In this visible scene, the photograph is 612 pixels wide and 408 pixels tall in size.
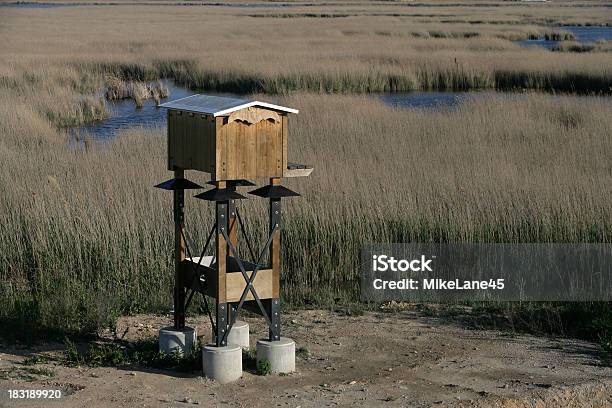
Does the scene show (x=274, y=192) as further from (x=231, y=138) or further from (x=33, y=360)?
(x=33, y=360)

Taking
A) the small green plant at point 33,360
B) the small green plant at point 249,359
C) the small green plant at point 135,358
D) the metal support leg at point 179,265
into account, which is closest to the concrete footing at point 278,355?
the small green plant at point 249,359

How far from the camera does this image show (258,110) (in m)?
6.69

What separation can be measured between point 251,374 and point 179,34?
148 ft

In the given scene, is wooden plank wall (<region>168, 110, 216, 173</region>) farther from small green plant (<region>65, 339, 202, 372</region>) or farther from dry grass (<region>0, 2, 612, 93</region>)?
dry grass (<region>0, 2, 612, 93</region>)

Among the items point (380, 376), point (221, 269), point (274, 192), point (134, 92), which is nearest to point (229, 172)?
point (274, 192)

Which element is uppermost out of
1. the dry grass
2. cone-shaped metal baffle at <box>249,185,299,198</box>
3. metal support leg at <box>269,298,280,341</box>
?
cone-shaped metal baffle at <box>249,185,299,198</box>

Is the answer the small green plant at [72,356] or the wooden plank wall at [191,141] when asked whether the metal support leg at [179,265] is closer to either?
the wooden plank wall at [191,141]

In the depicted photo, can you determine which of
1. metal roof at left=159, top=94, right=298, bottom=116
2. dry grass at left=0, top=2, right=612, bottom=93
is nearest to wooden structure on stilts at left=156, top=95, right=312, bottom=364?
metal roof at left=159, top=94, right=298, bottom=116

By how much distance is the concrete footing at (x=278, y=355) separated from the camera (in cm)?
688

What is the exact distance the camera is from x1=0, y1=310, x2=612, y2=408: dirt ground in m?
6.43

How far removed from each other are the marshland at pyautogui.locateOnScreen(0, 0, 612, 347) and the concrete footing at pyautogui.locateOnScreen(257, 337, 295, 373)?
1.49 metres

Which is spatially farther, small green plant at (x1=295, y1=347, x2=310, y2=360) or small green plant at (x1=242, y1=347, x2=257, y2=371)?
small green plant at (x1=295, y1=347, x2=310, y2=360)

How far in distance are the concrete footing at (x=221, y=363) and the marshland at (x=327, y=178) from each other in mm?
1377

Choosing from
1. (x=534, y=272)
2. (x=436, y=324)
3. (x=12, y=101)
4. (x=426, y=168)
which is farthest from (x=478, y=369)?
(x=12, y=101)
